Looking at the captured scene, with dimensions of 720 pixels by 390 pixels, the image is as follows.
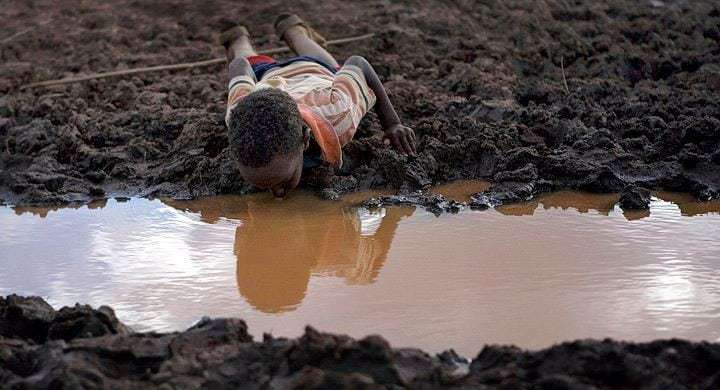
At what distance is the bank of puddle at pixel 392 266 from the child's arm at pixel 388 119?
342 millimetres

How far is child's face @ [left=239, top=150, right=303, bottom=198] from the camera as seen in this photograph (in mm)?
4340

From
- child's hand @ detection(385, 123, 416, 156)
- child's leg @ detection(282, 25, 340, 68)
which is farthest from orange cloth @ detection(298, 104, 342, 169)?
child's leg @ detection(282, 25, 340, 68)

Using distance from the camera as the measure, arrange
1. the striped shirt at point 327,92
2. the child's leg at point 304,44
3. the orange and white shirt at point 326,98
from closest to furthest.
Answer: the orange and white shirt at point 326,98 < the striped shirt at point 327,92 < the child's leg at point 304,44

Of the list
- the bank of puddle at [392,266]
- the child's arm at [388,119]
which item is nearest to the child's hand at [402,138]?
the child's arm at [388,119]

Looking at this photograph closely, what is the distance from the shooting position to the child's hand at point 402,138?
16.8ft

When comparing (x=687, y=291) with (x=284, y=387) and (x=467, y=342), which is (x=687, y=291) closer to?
(x=467, y=342)

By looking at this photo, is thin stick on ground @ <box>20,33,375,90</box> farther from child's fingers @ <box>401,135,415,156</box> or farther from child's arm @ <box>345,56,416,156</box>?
child's fingers @ <box>401,135,415,156</box>

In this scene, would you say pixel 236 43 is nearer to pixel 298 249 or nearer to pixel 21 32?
pixel 298 249

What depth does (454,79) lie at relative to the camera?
6551 millimetres

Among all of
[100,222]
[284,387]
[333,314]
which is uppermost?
[284,387]

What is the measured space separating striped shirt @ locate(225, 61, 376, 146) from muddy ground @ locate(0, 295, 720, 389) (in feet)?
6.84

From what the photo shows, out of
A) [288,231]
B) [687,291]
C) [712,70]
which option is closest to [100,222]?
[288,231]

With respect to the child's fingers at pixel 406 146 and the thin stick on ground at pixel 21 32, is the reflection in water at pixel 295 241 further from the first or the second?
the thin stick on ground at pixel 21 32

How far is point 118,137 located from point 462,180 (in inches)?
83.3
